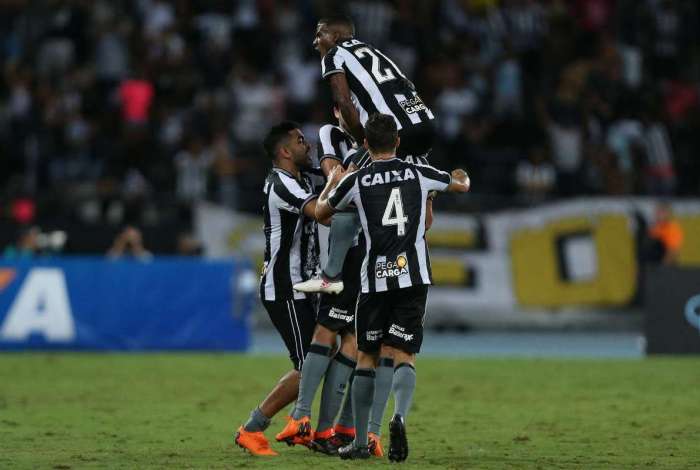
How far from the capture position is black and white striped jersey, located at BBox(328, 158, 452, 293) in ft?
29.5

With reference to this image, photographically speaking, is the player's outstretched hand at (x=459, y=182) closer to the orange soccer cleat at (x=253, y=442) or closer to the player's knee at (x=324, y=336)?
the player's knee at (x=324, y=336)

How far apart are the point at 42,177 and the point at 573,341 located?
362 inches

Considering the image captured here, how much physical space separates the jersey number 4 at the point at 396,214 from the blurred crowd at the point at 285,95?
43.2 feet

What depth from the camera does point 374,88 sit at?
939cm

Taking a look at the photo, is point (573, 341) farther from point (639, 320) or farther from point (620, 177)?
point (620, 177)

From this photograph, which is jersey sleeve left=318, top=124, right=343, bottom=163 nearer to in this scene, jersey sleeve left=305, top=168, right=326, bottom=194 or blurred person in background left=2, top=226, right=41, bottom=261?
jersey sleeve left=305, top=168, right=326, bottom=194

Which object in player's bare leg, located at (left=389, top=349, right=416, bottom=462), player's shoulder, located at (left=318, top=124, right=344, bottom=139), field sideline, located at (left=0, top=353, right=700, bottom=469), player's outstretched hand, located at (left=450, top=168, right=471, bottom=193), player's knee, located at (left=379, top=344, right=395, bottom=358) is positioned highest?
player's shoulder, located at (left=318, top=124, right=344, bottom=139)

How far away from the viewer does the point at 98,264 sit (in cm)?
1966

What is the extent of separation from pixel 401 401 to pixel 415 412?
11.9 ft

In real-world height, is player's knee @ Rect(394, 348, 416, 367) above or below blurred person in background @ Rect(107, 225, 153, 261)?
below

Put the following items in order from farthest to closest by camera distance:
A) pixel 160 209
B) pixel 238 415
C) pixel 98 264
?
pixel 160 209
pixel 98 264
pixel 238 415

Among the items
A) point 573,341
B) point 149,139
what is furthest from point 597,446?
point 149,139

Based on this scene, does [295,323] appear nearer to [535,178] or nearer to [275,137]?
[275,137]

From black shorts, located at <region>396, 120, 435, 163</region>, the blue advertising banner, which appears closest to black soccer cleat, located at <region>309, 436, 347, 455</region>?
black shorts, located at <region>396, 120, 435, 163</region>
